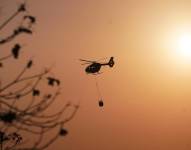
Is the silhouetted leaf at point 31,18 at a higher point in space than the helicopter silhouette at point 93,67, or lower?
higher

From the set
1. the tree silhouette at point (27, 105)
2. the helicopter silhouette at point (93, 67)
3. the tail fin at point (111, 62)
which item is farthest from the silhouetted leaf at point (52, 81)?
the tail fin at point (111, 62)

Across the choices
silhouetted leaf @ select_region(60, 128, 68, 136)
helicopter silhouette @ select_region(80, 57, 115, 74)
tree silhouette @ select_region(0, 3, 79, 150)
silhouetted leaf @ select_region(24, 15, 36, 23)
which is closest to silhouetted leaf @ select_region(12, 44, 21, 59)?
tree silhouette @ select_region(0, 3, 79, 150)

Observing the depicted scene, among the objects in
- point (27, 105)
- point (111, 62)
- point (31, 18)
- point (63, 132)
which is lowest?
point (63, 132)

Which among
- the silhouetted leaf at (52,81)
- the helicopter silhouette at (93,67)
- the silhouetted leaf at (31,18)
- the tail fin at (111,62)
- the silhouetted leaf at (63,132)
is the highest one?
the silhouetted leaf at (31,18)

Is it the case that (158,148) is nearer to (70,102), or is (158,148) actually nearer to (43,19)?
(70,102)

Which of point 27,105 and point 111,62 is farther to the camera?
point 111,62

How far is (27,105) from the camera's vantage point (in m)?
1.61

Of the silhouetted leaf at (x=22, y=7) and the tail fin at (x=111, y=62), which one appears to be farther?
the tail fin at (x=111, y=62)

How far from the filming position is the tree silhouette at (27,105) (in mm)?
1580

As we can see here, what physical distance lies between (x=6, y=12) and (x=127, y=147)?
1.04 m

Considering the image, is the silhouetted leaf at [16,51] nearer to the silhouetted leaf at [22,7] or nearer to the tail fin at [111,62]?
the silhouetted leaf at [22,7]

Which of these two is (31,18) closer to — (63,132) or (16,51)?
(16,51)

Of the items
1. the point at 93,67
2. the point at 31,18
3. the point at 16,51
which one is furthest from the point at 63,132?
the point at 31,18

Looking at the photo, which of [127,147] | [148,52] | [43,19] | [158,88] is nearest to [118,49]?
[148,52]
